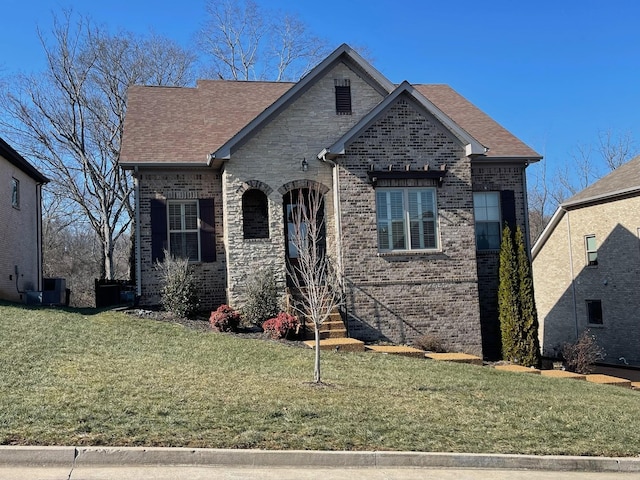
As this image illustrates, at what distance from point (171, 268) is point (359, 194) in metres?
5.19

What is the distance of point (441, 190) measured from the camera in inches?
635

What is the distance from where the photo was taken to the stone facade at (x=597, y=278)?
2138 cm

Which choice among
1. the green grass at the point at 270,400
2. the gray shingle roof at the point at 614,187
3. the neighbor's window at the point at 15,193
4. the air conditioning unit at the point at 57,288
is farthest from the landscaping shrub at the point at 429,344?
the neighbor's window at the point at 15,193

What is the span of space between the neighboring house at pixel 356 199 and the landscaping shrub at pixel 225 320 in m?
1.31

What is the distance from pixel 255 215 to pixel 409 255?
457 centimetres

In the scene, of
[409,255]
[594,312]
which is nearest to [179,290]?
[409,255]

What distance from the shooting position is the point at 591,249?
23297mm

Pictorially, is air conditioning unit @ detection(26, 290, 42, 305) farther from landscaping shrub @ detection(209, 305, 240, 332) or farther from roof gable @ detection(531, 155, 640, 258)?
roof gable @ detection(531, 155, 640, 258)

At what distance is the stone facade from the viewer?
70.1ft

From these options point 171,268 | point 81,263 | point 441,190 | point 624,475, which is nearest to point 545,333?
point 441,190

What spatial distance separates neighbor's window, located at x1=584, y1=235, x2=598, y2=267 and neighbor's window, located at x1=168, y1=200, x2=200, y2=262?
14.8 meters

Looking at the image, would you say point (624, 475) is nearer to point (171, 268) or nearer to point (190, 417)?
point (190, 417)

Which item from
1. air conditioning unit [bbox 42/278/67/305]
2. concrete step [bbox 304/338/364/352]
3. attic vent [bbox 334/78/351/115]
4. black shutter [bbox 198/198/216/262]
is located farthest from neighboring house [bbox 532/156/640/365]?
air conditioning unit [bbox 42/278/67/305]

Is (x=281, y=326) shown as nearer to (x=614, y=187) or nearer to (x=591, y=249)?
(x=614, y=187)
